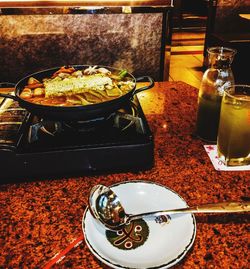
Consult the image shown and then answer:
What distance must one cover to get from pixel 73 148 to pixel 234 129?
0.65 metres

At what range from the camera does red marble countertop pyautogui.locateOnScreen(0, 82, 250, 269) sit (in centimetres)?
89

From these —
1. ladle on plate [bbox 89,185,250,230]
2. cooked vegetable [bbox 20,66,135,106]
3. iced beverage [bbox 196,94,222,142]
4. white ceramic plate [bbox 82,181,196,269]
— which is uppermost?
cooked vegetable [bbox 20,66,135,106]

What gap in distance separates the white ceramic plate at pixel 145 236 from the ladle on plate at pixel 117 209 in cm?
2

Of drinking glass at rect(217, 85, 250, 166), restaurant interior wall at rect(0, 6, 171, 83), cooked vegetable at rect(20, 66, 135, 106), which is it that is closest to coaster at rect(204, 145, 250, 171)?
drinking glass at rect(217, 85, 250, 166)

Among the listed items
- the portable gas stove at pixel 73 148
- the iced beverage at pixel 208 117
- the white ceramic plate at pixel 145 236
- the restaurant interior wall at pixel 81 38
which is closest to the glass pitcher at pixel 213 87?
the iced beverage at pixel 208 117

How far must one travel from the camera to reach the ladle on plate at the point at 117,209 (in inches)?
36.7

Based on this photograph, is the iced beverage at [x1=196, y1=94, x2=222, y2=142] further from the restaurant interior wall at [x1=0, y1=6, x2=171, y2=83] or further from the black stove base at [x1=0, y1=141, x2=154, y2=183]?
the restaurant interior wall at [x1=0, y1=6, x2=171, y2=83]

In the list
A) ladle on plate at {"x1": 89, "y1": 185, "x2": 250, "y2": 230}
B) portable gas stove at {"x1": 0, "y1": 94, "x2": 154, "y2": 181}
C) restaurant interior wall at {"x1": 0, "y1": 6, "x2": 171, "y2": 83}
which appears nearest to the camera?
ladle on plate at {"x1": 89, "y1": 185, "x2": 250, "y2": 230}

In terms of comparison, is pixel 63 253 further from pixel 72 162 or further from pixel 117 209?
pixel 72 162

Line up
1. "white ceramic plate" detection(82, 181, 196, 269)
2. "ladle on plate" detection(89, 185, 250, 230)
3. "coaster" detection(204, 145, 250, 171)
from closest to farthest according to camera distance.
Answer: "white ceramic plate" detection(82, 181, 196, 269)
"ladle on plate" detection(89, 185, 250, 230)
"coaster" detection(204, 145, 250, 171)

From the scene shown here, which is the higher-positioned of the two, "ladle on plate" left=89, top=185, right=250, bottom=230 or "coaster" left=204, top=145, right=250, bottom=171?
"ladle on plate" left=89, top=185, right=250, bottom=230

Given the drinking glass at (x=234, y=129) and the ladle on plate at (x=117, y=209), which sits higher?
the drinking glass at (x=234, y=129)

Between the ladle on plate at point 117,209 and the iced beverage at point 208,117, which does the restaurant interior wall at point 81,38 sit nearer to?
the iced beverage at point 208,117

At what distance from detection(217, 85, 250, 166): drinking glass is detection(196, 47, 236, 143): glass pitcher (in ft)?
0.25
